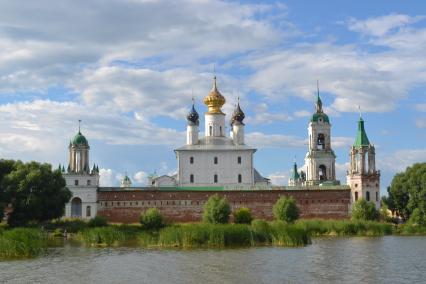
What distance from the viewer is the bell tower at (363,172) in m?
56.8

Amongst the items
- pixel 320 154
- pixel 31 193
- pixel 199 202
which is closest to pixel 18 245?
pixel 31 193

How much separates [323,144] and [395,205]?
14.6 m

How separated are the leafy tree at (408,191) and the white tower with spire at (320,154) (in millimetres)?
11408

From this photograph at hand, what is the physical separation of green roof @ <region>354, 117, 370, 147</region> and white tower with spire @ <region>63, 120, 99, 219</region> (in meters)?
20.7

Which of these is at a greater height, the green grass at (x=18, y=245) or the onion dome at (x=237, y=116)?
the onion dome at (x=237, y=116)

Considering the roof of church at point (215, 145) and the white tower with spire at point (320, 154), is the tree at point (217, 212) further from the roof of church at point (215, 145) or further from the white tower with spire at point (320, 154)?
the white tower with spire at point (320, 154)

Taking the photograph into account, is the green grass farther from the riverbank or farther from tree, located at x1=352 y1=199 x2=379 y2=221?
tree, located at x1=352 y1=199 x2=379 y2=221

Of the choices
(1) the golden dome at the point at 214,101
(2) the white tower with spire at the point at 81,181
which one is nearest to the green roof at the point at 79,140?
(2) the white tower with spire at the point at 81,181

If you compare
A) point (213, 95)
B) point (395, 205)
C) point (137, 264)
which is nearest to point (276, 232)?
point (137, 264)

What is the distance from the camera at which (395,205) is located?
5353cm

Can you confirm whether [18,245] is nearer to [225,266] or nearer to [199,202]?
[225,266]

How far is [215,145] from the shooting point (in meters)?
62.4

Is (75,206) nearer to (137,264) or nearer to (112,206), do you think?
(112,206)

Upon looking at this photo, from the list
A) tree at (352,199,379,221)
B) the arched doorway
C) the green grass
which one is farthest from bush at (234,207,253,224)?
the green grass
